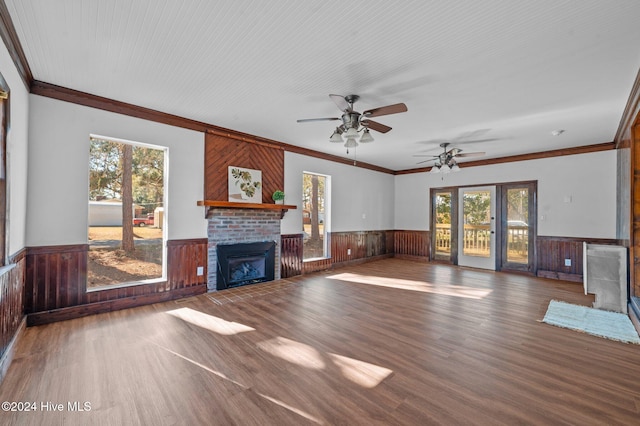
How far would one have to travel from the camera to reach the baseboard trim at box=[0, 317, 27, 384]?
2153 millimetres

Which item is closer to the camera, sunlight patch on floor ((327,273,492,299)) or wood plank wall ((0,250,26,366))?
wood plank wall ((0,250,26,366))

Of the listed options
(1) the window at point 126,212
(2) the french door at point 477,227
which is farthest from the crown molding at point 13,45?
(2) the french door at point 477,227

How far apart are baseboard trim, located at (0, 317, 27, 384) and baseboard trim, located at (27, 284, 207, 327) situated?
7.1 inches

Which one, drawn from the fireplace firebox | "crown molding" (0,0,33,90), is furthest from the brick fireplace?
"crown molding" (0,0,33,90)

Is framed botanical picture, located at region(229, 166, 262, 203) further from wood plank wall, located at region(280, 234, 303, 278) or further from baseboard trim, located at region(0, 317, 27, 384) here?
baseboard trim, located at region(0, 317, 27, 384)

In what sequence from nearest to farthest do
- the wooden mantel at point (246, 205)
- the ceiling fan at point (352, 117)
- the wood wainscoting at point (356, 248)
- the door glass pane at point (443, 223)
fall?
the ceiling fan at point (352, 117)
the wooden mantel at point (246, 205)
the wood wainscoting at point (356, 248)
the door glass pane at point (443, 223)

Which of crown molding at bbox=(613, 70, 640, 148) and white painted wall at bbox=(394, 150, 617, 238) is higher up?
crown molding at bbox=(613, 70, 640, 148)


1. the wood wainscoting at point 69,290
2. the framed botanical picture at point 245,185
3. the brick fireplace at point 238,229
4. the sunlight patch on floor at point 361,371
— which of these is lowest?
the sunlight patch on floor at point 361,371

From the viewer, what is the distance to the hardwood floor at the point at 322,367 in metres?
1.81

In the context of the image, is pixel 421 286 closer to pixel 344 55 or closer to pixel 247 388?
pixel 247 388

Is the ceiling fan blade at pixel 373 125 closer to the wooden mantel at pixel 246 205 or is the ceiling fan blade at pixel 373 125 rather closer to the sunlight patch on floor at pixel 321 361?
the wooden mantel at pixel 246 205

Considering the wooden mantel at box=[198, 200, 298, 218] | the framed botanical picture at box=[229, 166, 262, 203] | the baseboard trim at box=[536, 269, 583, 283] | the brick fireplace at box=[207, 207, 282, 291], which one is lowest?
the baseboard trim at box=[536, 269, 583, 283]

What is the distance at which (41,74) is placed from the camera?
3.02m

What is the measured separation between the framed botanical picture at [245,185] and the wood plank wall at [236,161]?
83 millimetres
